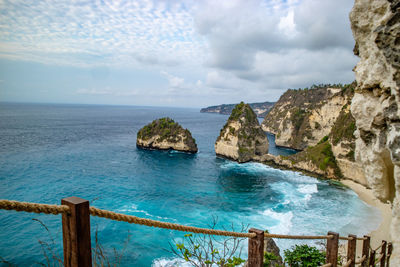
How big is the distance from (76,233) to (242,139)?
5506 centimetres

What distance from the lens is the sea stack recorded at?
55.5 metres

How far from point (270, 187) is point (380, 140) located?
32.5 m

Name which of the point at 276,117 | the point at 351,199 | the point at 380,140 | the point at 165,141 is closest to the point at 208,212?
the point at 351,199

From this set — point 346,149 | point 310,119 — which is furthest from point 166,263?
point 310,119

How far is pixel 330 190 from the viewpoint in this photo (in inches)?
1476

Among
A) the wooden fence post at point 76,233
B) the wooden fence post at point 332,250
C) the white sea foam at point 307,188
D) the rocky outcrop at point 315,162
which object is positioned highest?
the wooden fence post at point 76,233

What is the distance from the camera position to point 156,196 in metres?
33.7

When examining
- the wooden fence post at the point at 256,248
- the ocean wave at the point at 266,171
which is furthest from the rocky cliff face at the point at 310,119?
the wooden fence post at the point at 256,248

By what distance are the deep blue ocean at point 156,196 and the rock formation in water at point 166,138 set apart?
22.0 ft

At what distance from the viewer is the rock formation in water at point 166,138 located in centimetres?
6269

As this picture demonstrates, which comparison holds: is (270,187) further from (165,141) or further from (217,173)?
Answer: (165,141)

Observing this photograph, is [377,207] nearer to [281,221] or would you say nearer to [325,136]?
[281,221]

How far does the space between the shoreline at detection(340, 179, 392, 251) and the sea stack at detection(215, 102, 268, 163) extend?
20409 millimetres

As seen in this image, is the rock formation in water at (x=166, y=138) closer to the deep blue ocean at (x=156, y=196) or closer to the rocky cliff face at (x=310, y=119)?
the deep blue ocean at (x=156, y=196)
